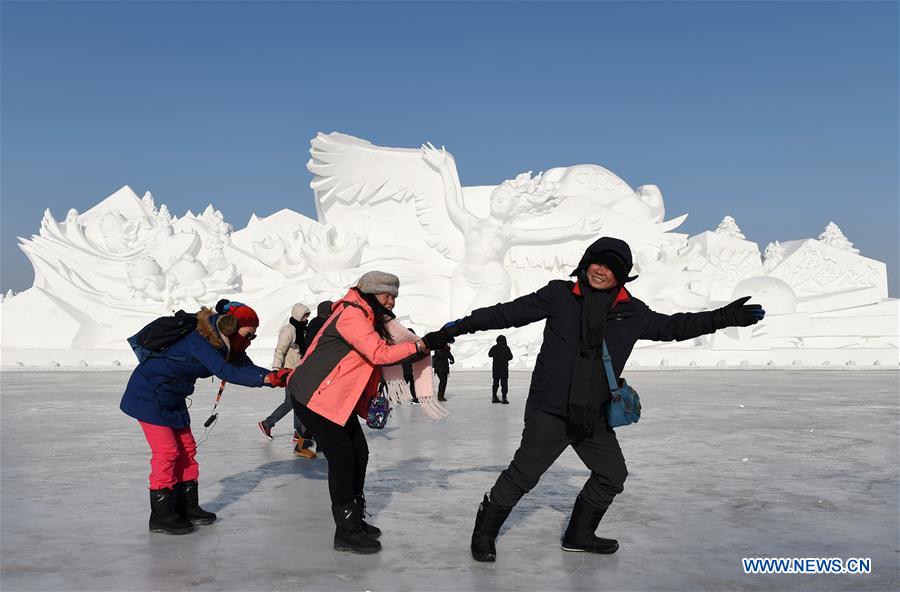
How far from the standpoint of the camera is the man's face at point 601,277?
4.11 meters

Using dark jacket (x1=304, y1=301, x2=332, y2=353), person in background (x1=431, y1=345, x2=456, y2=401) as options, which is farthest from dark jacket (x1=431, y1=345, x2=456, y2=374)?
dark jacket (x1=304, y1=301, x2=332, y2=353)

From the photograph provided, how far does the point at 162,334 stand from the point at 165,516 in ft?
3.46

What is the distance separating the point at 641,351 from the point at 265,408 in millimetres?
15305

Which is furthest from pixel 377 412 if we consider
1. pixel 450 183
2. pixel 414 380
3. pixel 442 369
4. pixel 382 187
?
pixel 382 187

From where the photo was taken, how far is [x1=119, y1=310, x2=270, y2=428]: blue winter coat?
4.69 metres

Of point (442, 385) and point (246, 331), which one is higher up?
point (246, 331)

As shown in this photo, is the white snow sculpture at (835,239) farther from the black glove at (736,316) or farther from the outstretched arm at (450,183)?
the black glove at (736,316)

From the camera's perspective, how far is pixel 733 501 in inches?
218

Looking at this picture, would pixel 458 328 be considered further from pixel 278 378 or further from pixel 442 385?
pixel 442 385

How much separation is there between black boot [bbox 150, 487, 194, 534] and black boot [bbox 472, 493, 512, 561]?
1.74 m

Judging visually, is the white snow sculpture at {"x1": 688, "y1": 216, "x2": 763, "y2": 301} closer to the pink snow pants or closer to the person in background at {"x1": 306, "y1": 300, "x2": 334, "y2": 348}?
the person in background at {"x1": 306, "y1": 300, "x2": 334, "y2": 348}

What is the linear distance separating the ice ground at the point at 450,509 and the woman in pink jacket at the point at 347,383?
8.7 inches

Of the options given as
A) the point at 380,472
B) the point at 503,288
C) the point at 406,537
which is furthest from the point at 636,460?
the point at 503,288

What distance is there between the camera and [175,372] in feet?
15.6
